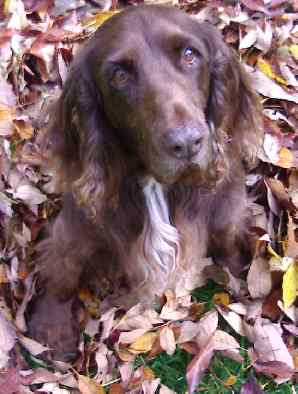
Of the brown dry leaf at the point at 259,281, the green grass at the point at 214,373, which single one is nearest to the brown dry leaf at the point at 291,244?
the brown dry leaf at the point at 259,281

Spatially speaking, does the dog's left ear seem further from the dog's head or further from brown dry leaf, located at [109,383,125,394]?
brown dry leaf, located at [109,383,125,394]

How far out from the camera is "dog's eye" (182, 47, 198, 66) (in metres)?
2.82

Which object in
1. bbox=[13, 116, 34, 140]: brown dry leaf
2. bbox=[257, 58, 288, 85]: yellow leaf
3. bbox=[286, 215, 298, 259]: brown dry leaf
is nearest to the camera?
bbox=[286, 215, 298, 259]: brown dry leaf

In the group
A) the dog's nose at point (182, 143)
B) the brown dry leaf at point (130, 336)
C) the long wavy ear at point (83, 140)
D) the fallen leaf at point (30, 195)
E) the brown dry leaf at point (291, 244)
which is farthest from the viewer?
the fallen leaf at point (30, 195)

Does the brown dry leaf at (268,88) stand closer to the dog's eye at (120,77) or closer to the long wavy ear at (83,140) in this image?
the long wavy ear at (83,140)

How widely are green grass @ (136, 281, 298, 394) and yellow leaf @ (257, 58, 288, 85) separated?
1.41 metres

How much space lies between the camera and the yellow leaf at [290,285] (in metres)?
3.46

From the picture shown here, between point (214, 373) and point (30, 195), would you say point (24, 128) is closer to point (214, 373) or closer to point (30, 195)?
point (30, 195)

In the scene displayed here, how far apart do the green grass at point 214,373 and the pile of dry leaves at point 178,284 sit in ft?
0.15

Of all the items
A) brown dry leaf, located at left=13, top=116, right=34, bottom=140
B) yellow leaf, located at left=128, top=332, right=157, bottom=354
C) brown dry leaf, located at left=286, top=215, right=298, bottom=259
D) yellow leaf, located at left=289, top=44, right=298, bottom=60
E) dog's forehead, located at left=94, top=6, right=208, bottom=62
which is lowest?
yellow leaf, located at left=128, top=332, right=157, bottom=354

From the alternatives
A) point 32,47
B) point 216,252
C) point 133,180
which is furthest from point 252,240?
point 32,47

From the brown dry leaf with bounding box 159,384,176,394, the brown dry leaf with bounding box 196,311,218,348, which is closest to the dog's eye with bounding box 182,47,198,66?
the brown dry leaf with bounding box 196,311,218,348

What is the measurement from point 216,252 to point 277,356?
1.95ft

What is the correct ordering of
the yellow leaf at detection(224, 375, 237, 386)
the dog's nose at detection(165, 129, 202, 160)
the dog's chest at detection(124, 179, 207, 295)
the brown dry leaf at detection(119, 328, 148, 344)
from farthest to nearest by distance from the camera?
the brown dry leaf at detection(119, 328, 148, 344) < the yellow leaf at detection(224, 375, 237, 386) < the dog's chest at detection(124, 179, 207, 295) < the dog's nose at detection(165, 129, 202, 160)
